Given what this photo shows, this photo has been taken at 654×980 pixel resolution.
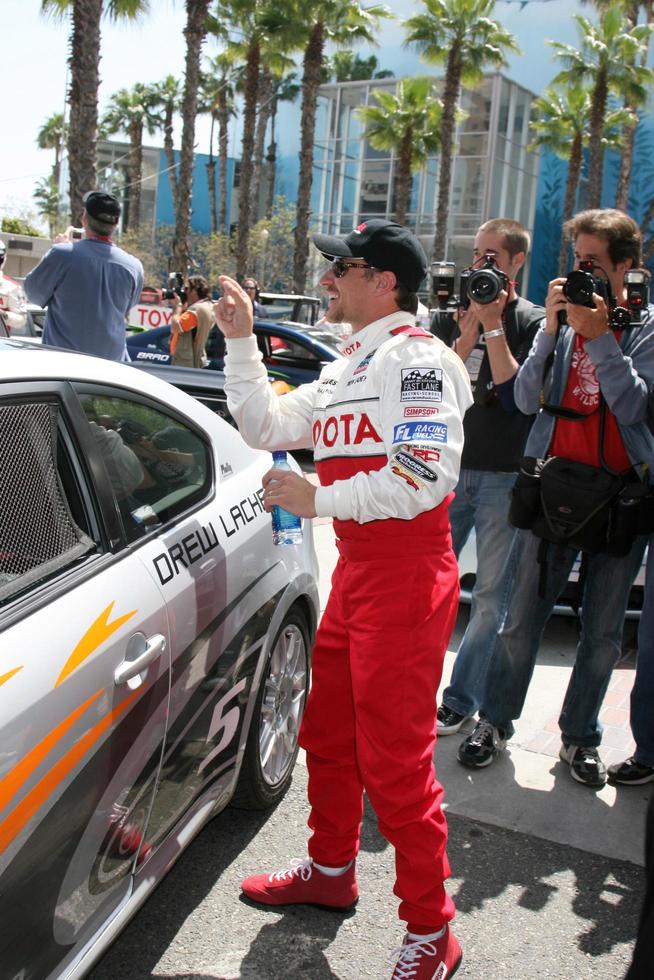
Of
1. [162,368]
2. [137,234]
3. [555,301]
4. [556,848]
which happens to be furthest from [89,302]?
[137,234]

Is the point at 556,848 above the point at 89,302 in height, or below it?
below

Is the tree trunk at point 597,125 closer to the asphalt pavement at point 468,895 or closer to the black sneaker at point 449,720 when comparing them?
the black sneaker at point 449,720

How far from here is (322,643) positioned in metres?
2.71

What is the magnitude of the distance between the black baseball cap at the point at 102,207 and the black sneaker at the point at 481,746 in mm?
3560

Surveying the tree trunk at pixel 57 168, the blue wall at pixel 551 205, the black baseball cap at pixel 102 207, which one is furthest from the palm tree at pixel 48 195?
the black baseball cap at pixel 102 207

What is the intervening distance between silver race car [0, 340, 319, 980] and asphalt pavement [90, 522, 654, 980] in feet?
0.92

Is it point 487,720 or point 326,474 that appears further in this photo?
point 487,720

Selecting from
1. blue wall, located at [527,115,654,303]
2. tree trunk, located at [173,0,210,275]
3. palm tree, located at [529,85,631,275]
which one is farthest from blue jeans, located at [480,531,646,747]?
blue wall, located at [527,115,654,303]

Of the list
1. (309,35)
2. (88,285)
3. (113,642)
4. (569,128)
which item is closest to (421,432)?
(113,642)

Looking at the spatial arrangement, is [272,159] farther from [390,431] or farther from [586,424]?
[390,431]

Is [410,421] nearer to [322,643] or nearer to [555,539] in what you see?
[322,643]

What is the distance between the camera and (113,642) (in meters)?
2.18

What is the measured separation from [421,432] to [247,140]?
31.2 m

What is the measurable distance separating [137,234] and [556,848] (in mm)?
43812
